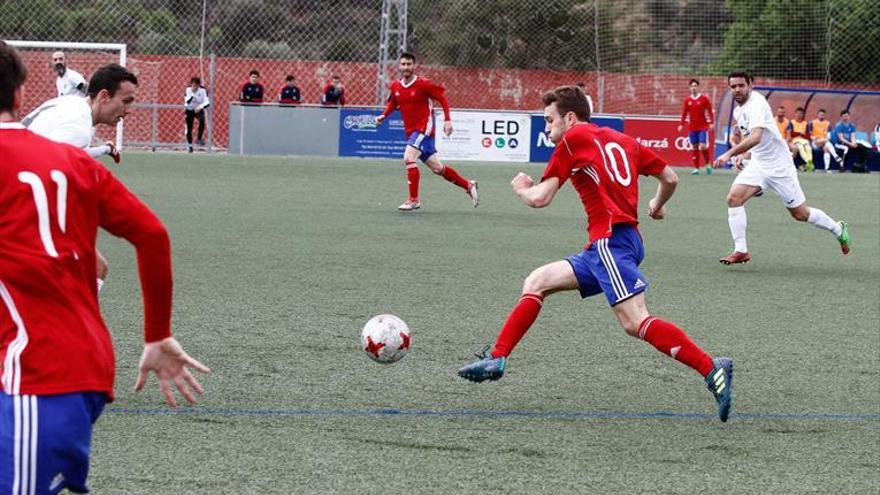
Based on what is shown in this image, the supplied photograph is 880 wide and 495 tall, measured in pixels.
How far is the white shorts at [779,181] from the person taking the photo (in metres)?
12.1

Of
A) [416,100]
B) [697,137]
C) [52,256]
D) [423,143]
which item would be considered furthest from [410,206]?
[52,256]

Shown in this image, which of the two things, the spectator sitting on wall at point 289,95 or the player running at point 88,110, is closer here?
the player running at point 88,110

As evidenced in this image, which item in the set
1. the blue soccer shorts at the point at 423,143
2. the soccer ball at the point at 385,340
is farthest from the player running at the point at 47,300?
the blue soccer shorts at the point at 423,143

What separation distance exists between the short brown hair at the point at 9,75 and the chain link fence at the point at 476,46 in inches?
1029

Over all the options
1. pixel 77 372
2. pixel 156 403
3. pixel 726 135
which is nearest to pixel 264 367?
pixel 156 403

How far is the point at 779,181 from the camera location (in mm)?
12117

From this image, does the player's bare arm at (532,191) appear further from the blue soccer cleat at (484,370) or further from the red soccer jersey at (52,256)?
the red soccer jersey at (52,256)

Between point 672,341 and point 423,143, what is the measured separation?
421 inches

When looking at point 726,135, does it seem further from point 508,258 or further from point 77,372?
point 77,372

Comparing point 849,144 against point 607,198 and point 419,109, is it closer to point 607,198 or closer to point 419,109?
point 419,109

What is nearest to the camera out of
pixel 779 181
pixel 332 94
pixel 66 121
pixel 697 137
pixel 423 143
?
pixel 66 121

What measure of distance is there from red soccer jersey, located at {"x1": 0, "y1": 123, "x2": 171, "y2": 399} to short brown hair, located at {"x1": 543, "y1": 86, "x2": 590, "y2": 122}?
371 centimetres

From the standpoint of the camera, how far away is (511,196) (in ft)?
64.5

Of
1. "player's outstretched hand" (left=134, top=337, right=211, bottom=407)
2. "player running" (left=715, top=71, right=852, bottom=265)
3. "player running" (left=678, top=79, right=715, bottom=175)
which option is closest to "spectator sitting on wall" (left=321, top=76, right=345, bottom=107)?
"player running" (left=678, top=79, right=715, bottom=175)
